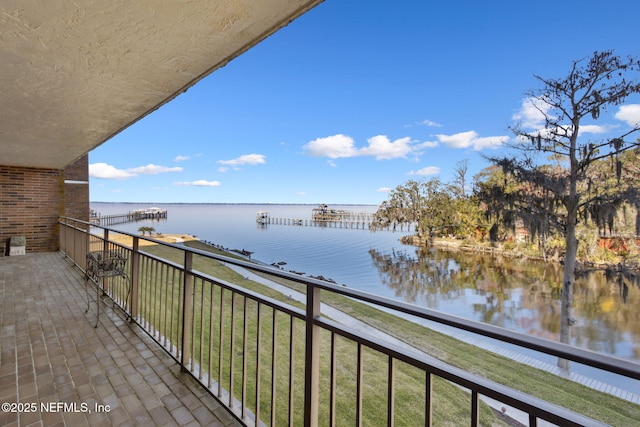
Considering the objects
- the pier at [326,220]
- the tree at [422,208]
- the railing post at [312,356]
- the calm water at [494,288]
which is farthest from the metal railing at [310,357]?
the pier at [326,220]

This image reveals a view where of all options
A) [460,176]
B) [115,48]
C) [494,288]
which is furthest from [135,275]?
[460,176]

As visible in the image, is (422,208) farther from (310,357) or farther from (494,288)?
(310,357)

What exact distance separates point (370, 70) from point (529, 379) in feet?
83.5

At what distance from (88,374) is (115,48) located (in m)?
2.42

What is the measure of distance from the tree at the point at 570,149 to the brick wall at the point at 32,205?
45.8 ft

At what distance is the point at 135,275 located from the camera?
330 centimetres

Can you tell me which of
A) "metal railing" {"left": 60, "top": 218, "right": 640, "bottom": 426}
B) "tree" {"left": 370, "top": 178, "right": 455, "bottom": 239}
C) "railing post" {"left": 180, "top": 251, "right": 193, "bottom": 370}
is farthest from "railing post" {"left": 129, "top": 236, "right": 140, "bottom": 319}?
"tree" {"left": 370, "top": 178, "right": 455, "bottom": 239}

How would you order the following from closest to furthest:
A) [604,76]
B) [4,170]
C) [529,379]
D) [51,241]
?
1. [529,379]
2. [4,170]
3. [51,241]
4. [604,76]

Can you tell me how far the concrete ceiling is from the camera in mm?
1513

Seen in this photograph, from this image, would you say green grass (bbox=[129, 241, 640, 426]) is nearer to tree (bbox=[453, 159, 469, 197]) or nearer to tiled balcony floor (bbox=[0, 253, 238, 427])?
tiled balcony floor (bbox=[0, 253, 238, 427])

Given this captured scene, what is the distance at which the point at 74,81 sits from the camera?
8.13ft

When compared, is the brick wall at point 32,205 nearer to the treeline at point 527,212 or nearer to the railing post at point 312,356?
the railing post at point 312,356

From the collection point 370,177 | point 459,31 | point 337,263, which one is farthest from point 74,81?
point 370,177

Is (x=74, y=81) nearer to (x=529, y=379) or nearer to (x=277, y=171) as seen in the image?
(x=529, y=379)
